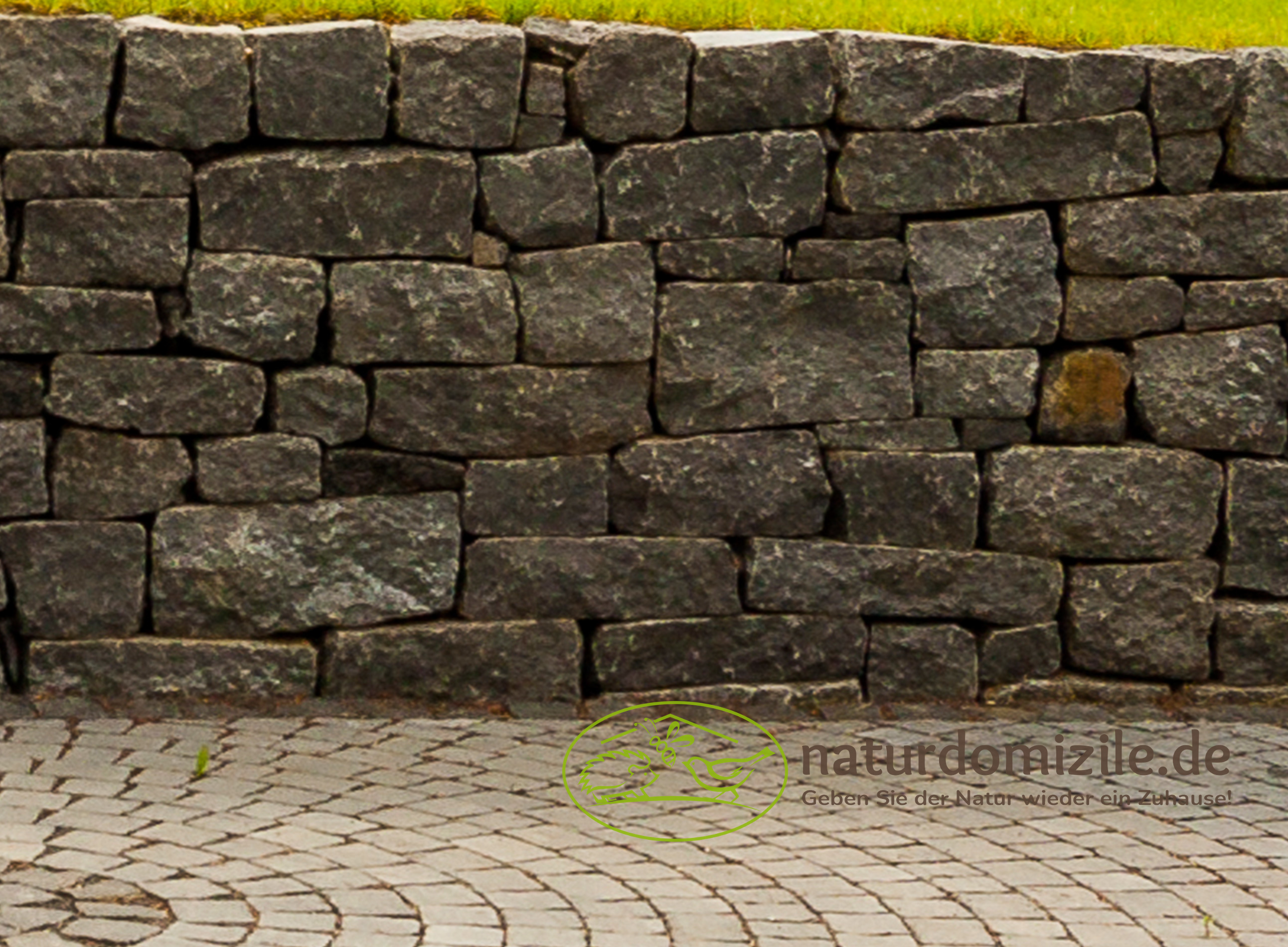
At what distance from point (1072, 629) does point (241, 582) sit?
3.03 m

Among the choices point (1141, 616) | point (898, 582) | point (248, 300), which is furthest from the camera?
point (1141, 616)

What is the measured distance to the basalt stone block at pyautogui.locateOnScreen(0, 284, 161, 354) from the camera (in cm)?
616

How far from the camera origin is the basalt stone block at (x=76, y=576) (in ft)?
20.5

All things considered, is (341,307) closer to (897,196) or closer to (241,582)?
(241,582)

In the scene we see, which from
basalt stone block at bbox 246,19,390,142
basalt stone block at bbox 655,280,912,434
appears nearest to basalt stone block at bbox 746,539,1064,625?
basalt stone block at bbox 655,280,912,434

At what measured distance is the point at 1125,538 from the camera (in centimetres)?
661

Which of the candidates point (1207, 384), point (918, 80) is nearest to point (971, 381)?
point (1207, 384)

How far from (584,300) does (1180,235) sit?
2183 mm

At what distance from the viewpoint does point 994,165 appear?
645cm

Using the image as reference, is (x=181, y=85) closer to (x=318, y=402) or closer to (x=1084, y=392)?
(x=318, y=402)

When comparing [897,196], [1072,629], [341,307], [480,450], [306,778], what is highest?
[897,196]

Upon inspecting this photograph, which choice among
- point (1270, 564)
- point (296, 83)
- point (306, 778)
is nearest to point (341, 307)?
point (296, 83)

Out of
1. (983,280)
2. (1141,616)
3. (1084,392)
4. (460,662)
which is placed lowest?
(460,662)

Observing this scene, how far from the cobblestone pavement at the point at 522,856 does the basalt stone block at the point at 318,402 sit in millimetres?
1020
